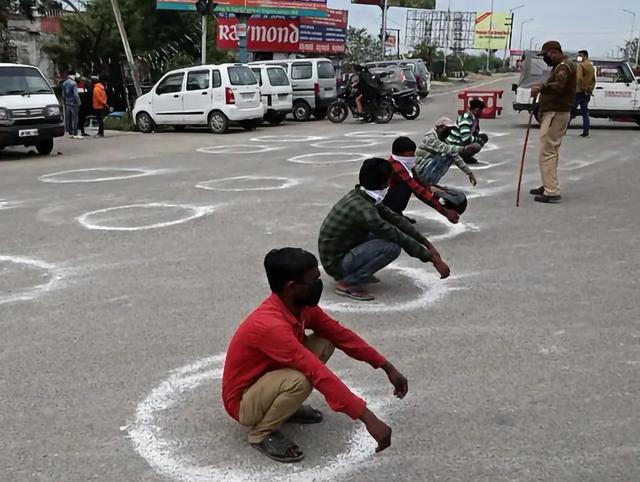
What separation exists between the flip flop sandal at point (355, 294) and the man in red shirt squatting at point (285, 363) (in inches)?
79.6

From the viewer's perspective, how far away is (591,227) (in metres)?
7.71

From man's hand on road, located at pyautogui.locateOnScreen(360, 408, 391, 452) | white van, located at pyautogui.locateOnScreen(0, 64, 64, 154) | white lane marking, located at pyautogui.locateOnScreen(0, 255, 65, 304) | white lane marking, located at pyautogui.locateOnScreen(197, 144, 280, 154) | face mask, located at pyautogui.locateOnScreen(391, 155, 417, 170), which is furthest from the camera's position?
white lane marking, located at pyautogui.locateOnScreen(197, 144, 280, 154)

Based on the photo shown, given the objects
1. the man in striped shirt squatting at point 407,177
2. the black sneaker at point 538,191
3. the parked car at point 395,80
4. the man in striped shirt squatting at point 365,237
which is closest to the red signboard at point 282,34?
the parked car at point 395,80

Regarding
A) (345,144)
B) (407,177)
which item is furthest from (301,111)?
(407,177)

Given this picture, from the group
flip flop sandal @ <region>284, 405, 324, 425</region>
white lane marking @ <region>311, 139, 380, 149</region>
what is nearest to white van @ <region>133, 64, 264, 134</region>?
white lane marking @ <region>311, 139, 380, 149</region>

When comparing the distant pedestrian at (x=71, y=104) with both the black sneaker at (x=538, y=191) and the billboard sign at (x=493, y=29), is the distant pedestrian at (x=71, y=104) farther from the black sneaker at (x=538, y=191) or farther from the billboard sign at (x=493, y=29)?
the billboard sign at (x=493, y=29)

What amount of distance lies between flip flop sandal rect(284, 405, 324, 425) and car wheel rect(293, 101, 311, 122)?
19.9m

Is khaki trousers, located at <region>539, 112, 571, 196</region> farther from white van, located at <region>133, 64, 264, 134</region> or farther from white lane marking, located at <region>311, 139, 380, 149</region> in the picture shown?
white van, located at <region>133, 64, 264, 134</region>

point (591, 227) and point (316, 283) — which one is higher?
point (316, 283)

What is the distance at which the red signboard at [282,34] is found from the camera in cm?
3381

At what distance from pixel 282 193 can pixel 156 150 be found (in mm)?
6680

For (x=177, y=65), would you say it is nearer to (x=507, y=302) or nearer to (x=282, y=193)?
(x=282, y=193)

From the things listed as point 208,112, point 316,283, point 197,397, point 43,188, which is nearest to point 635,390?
point 316,283

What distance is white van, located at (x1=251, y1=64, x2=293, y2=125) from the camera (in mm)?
20656
